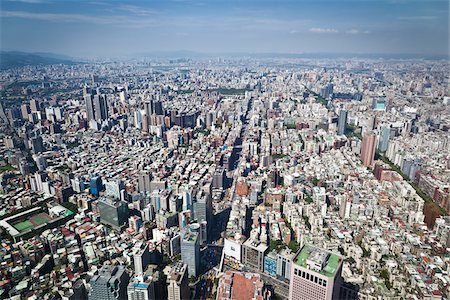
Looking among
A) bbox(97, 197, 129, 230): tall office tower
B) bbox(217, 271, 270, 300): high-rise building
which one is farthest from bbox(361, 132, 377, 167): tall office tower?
bbox(97, 197, 129, 230): tall office tower

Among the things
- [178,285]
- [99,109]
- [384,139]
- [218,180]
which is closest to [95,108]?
[99,109]

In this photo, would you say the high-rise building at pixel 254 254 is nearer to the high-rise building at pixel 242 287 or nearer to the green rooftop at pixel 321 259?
the high-rise building at pixel 242 287

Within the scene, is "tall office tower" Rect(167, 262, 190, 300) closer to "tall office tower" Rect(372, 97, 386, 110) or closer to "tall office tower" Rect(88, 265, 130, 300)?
"tall office tower" Rect(88, 265, 130, 300)

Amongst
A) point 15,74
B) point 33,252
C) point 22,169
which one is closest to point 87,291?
point 33,252

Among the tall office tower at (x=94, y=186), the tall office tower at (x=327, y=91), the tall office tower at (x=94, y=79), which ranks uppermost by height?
the tall office tower at (x=94, y=79)

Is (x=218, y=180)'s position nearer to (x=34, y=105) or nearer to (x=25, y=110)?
(x=25, y=110)

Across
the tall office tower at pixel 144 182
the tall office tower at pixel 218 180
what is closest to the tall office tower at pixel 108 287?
the tall office tower at pixel 144 182

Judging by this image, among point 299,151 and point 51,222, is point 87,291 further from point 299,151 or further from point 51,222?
point 299,151
